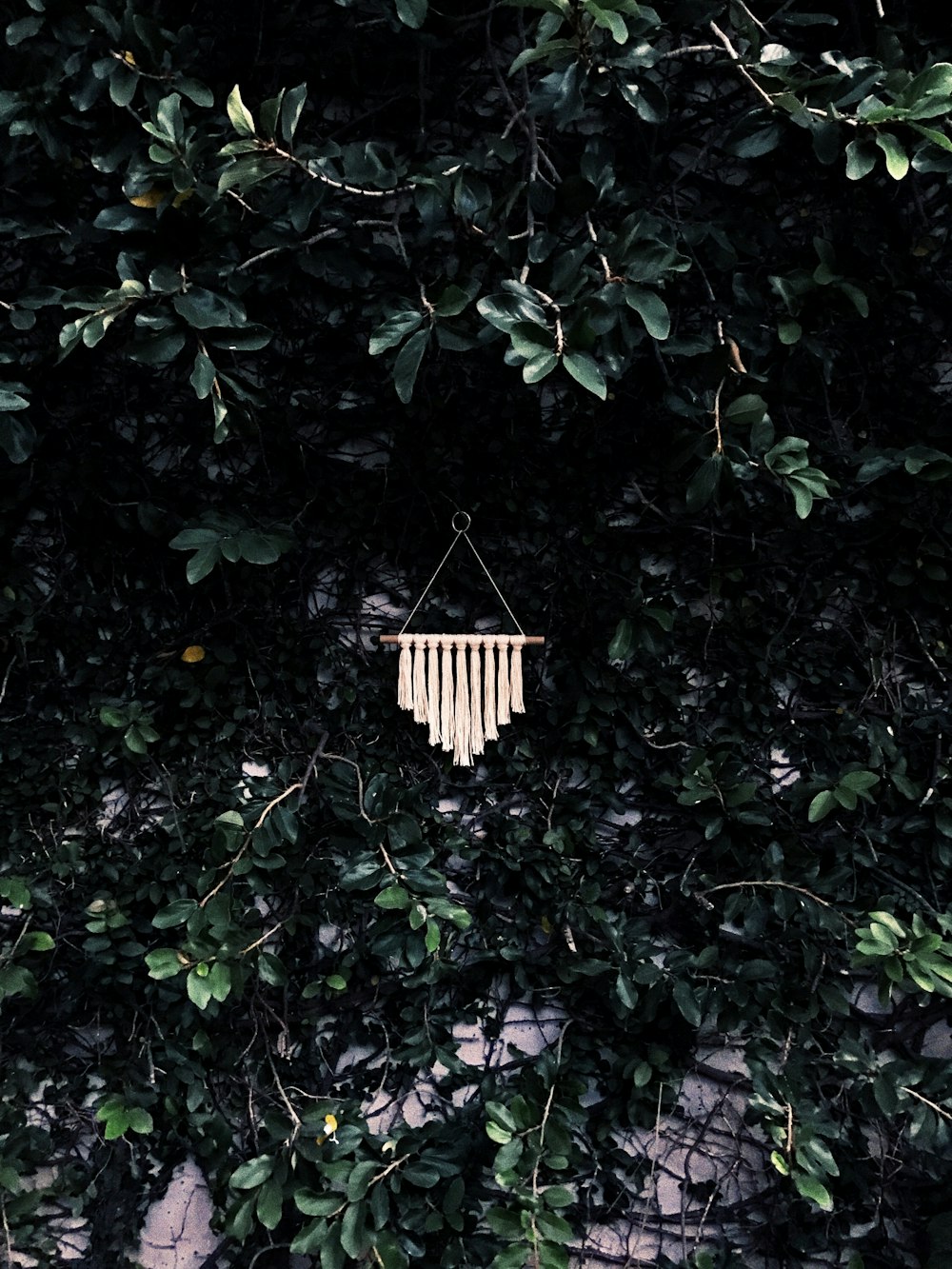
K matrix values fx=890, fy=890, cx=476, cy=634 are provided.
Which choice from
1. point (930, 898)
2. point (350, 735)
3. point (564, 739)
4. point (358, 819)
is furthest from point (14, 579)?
point (930, 898)

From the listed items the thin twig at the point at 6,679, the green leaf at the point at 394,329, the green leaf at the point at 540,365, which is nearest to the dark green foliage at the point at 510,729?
the thin twig at the point at 6,679

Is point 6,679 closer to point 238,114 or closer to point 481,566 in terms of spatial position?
point 481,566

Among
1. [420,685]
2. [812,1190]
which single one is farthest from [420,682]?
[812,1190]

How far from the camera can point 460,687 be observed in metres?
1.91

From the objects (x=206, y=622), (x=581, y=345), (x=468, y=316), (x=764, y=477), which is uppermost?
(x=581, y=345)

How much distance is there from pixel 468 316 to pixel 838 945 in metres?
1.60

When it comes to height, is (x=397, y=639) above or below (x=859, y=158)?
below

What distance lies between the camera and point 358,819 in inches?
71.6

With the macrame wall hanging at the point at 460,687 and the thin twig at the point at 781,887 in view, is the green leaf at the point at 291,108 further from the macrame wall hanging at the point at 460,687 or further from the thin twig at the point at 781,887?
the thin twig at the point at 781,887

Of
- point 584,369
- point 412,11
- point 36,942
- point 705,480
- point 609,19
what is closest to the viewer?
point 609,19

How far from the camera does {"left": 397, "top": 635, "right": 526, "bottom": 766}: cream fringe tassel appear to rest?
1.91 m

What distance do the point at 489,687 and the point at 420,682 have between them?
150 millimetres

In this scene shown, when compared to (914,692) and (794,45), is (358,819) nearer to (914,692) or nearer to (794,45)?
(914,692)

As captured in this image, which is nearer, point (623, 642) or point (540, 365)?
point (540, 365)
